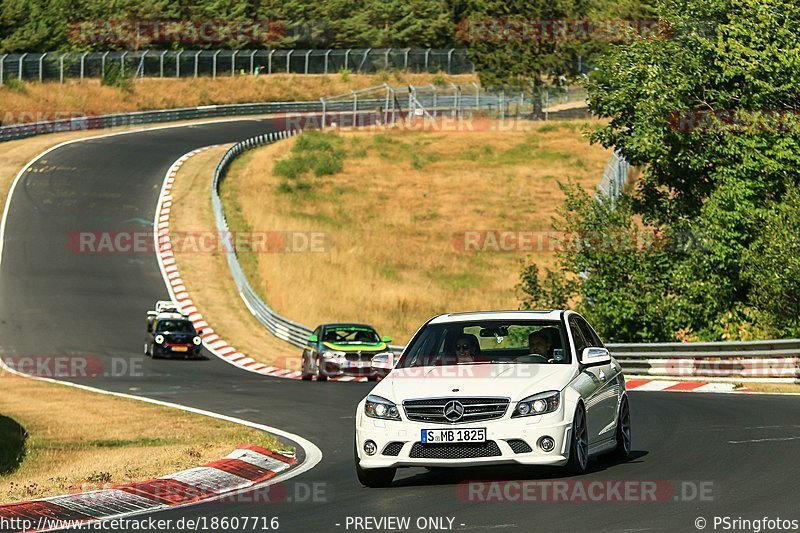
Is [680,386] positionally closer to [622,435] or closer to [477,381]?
[622,435]

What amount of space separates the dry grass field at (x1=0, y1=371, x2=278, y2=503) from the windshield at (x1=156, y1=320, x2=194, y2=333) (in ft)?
33.0

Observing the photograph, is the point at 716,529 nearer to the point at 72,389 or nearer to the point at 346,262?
the point at 72,389

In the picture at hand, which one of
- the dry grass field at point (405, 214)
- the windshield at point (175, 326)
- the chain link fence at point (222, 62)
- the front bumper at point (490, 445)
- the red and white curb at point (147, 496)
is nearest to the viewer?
the red and white curb at point (147, 496)

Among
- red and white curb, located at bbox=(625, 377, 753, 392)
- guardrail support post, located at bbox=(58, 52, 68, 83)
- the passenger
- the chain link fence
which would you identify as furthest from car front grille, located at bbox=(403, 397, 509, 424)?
guardrail support post, located at bbox=(58, 52, 68, 83)

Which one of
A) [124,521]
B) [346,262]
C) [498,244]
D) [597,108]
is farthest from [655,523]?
[498,244]

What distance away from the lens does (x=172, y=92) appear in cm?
9756

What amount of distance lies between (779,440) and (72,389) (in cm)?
1856

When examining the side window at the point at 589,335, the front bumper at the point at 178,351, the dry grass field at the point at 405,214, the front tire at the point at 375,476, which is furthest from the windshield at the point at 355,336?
the front tire at the point at 375,476

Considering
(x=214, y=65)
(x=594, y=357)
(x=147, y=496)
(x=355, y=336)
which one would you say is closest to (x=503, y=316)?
(x=594, y=357)

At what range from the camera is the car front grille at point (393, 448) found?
11742mm

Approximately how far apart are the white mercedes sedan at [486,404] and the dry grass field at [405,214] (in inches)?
895

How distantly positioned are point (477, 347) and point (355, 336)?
2005 cm

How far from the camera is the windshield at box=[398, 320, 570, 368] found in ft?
42.0

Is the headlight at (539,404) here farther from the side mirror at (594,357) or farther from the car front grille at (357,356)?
the car front grille at (357,356)
